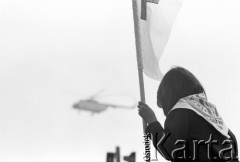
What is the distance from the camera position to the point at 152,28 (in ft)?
16.6

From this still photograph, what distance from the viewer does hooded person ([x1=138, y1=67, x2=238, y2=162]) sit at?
3660 mm

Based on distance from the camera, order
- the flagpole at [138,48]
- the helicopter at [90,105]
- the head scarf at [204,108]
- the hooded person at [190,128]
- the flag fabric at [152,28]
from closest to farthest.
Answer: the hooded person at [190,128], the head scarf at [204,108], the flagpole at [138,48], the flag fabric at [152,28], the helicopter at [90,105]

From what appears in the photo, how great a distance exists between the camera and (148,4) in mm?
5125

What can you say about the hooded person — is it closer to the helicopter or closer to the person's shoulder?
the person's shoulder

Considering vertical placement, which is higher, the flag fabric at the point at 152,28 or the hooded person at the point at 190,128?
the flag fabric at the point at 152,28

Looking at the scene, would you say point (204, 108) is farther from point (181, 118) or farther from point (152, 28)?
point (152, 28)

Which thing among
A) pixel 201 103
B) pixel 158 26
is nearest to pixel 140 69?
pixel 158 26

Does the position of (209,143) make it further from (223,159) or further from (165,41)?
(165,41)

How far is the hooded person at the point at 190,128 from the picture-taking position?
366cm

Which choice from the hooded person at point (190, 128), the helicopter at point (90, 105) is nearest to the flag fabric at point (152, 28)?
the hooded person at point (190, 128)

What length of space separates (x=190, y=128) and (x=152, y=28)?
5.21 feet

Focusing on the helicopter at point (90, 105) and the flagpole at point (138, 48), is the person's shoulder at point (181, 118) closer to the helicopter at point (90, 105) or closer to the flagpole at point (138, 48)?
the flagpole at point (138, 48)

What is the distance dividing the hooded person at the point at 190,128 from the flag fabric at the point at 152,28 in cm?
86

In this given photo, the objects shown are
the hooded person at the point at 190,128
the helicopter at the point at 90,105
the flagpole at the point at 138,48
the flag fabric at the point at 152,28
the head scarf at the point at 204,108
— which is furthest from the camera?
the helicopter at the point at 90,105
